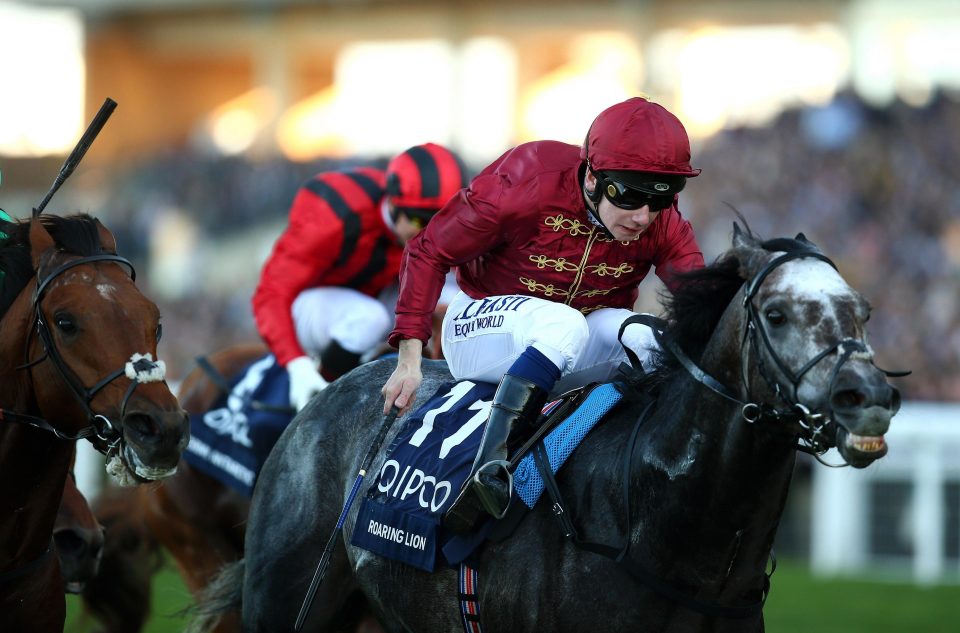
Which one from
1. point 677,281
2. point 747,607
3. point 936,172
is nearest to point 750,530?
point 747,607

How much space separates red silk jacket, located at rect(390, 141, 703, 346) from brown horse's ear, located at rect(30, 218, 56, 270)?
1.04 metres

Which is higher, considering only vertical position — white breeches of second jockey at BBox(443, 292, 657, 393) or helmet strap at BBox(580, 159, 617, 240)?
helmet strap at BBox(580, 159, 617, 240)

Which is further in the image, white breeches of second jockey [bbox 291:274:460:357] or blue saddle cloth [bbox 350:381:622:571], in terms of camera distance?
white breeches of second jockey [bbox 291:274:460:357]

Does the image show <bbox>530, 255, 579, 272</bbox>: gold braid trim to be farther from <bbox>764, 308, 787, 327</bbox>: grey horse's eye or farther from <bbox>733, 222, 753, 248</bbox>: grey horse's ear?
<bbox>764, 308, 787, 327</bbox>: grey horse's eye

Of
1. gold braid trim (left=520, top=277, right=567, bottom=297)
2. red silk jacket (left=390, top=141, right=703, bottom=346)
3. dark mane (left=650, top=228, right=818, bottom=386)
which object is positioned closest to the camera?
dark mane (left=650, top=228, right=818, bottom=386)

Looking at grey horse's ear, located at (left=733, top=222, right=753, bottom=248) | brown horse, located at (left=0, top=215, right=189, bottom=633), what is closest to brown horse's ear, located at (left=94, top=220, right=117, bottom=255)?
brown horse, located at (left=0, top=215, right=189, bottom=633)

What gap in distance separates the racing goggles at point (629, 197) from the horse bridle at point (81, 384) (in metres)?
1.32

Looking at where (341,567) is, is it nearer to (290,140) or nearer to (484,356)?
(484,356)

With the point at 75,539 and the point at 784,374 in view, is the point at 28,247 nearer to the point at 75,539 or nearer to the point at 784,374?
the point at 75,539

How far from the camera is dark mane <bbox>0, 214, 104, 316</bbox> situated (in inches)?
161

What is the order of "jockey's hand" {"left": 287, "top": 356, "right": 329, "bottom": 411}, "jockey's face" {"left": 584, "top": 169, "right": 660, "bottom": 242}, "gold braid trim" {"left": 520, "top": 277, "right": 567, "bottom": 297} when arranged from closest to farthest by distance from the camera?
"jockey's face" {"left": 584, "top": 169, "right": 660, "bottom": 242}, "gold braid trim" {"left": 520, "top": 277, "right": 567, "bottom": 297}, "jockey's hand" {"left": 287, "top": 356, "right": 329, "bottom": 411}

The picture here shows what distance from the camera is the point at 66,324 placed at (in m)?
3.89

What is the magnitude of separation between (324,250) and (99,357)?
2114 mm

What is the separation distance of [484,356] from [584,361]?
30cm
